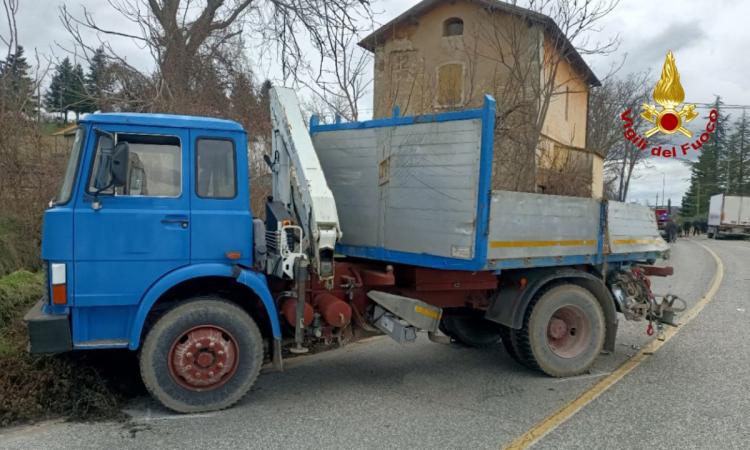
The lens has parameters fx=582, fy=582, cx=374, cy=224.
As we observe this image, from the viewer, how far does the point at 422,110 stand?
14.6 metres

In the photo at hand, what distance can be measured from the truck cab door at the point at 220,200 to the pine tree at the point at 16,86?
5975 mm

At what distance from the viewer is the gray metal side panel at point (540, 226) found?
548 cm

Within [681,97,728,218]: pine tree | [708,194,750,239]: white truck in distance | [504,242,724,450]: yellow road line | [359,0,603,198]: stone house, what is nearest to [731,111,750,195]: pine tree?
[681,97,728,218]: pine tree

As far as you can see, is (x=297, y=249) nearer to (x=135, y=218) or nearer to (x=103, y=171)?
(x=135, y=218)

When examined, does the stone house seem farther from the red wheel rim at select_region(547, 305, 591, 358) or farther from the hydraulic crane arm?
the hydraulic crane arm

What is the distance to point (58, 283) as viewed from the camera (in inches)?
175

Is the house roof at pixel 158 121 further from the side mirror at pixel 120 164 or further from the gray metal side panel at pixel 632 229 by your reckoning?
Result: the gray metal side panel at pixel 632 229

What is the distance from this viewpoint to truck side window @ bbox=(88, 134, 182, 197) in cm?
471

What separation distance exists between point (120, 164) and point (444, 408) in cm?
338

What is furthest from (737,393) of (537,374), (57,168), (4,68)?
(4,68)

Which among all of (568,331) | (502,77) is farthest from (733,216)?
(568,331)

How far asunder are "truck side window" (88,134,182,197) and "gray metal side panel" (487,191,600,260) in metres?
2.81

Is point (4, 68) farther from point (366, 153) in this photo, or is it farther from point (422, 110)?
point (422, 110)

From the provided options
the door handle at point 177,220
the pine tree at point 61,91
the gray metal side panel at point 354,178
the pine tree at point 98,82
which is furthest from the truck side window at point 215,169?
the pine tree at point 98,82
